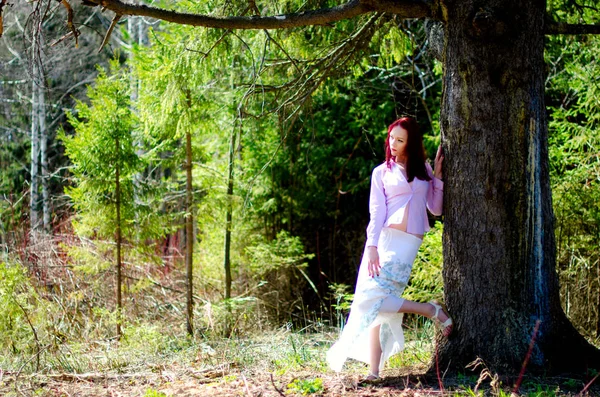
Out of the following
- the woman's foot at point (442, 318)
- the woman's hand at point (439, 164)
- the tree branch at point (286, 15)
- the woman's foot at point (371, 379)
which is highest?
the tree branch at point (286, 15)

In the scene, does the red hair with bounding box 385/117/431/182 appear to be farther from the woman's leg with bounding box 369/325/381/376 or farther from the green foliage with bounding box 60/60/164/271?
the green foliage with bounding box 60/60/164/271

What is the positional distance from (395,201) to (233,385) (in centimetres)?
171

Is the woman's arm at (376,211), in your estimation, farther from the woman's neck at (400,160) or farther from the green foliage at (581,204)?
the green foliage at (581,204)

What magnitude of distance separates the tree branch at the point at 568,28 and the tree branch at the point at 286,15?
37.2 inches

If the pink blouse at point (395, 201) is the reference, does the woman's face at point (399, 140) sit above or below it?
above

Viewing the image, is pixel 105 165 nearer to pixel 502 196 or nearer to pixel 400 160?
pixel 400 160

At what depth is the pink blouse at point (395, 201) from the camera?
480cm

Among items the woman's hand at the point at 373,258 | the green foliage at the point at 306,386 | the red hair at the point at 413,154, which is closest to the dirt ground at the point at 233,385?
the green foliage at the point at 306,386

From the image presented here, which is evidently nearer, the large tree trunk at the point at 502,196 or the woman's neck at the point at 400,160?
the large tree trunk at the point at 502,196

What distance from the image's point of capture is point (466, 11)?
4762mm

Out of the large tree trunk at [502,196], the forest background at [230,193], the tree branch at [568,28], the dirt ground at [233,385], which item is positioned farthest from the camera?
the forest background at [230,193]

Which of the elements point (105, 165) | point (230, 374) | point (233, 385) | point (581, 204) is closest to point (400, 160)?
point (233, 385)

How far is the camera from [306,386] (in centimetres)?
464

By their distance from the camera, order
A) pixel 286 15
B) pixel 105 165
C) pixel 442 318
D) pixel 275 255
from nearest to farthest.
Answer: pixel 286 15, pixel 442 318, pixel 105 165, pixel 275 255
